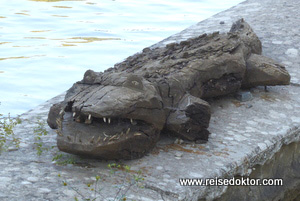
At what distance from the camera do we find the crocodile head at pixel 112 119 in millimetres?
3457

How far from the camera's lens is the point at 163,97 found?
4062 millimetres

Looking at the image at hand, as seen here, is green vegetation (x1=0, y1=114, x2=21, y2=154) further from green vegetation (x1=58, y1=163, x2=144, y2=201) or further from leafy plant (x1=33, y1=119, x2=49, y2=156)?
green vegetation (x1=58, y1=163, x2=144, y2=201)

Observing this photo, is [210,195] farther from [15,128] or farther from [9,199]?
[15,128]

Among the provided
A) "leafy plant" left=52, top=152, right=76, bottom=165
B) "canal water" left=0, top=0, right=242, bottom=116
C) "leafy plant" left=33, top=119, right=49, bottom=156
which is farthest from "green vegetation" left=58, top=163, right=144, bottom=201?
"canal water" left=0, top=0, right=242, bottom=116

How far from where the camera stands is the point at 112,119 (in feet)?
11.8

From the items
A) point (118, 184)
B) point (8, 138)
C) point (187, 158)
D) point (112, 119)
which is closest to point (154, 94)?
point (112, 119)

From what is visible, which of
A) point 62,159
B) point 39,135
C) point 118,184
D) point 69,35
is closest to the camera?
point 118,184

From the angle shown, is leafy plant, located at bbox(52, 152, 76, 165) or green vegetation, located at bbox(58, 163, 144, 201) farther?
leafy plant, located at bbox(52, 152, 76, 165)

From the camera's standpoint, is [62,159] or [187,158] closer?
[62,159]

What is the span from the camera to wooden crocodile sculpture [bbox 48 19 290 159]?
11.5 feet

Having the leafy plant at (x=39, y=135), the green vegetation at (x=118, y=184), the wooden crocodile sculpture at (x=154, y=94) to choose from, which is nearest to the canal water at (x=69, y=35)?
the leafy plant at (x=39, y=135)

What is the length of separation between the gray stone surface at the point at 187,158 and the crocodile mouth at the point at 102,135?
5.0 inches

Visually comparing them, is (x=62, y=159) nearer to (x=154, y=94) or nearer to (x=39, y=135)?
(x=39, y=135)

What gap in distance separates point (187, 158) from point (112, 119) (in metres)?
0.64
